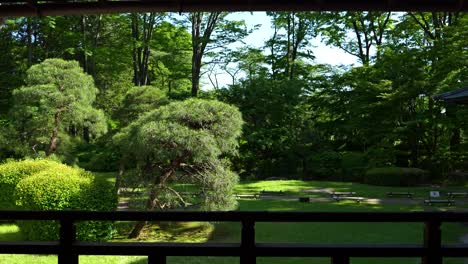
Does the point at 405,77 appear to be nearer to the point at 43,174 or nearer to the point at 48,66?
the point at 48,66

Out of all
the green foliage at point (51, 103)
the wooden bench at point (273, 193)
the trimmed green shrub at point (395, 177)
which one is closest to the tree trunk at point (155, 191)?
the green foliage at point (51, 103)

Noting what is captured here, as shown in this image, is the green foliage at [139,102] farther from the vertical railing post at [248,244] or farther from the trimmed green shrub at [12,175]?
the vertical railing post at [248,244]

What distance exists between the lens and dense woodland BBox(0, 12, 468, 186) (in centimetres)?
1515

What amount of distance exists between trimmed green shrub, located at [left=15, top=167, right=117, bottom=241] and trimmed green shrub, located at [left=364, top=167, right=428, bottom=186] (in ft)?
54.0

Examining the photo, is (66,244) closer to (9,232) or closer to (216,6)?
(216,6)

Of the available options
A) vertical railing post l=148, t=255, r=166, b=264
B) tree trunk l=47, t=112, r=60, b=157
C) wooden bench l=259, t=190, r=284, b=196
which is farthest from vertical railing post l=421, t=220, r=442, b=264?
wooden bench l=259, t=190, r=284, b=196

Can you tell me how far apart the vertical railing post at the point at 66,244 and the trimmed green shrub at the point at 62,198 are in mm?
6540

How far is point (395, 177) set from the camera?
2189 centimetres

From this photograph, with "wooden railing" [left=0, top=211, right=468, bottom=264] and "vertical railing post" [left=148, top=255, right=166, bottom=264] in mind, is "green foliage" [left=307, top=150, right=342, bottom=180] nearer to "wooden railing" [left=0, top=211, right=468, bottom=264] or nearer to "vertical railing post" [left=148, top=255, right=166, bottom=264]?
"wooden railing" [left=0, top=211, right=468, bottom=264]

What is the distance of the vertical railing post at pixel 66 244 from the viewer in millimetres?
2832

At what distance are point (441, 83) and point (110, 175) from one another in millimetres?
18152

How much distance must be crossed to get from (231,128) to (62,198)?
4418mm

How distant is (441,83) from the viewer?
20547mm

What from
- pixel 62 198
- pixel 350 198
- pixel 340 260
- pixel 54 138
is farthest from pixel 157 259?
pixel 350 198
